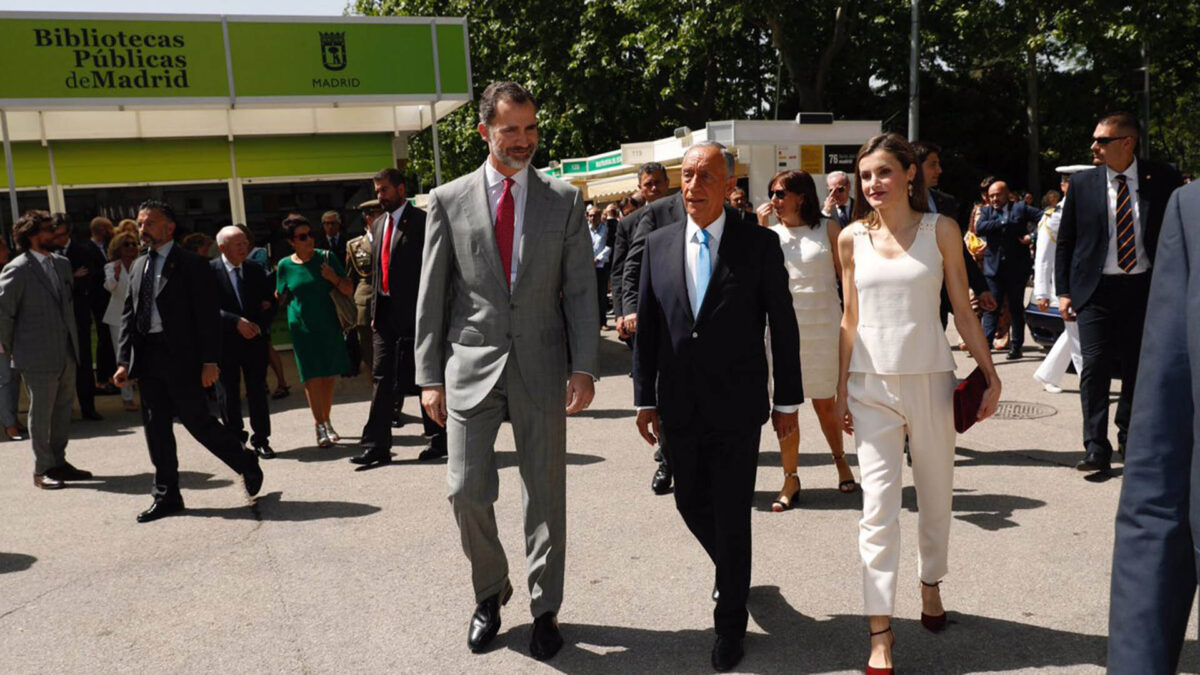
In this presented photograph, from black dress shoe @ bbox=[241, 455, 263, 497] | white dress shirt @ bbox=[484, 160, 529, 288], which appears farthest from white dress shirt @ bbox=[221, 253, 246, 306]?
white dress shirt @ bbox=[484, 160, 529, 288]

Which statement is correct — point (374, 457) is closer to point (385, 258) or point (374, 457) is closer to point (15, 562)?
point (385, 258)

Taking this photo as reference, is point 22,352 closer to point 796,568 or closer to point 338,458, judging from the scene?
point 338,458

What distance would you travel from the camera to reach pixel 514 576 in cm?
507

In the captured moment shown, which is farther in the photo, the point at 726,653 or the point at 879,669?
the point at 726,653

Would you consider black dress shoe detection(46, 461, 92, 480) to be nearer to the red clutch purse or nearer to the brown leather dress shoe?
the brown leather dress shoe

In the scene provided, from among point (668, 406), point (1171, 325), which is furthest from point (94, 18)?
point (1171, 325)

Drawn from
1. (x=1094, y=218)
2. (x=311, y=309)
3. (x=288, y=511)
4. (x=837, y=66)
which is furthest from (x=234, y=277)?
(x=837, y=66)

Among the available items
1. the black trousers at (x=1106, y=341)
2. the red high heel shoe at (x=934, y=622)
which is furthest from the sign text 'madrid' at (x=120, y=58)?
the red high heel shoe at (x=934, y=622)

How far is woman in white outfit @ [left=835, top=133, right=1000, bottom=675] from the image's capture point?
3943 millimetres

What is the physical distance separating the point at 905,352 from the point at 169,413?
4732 mm

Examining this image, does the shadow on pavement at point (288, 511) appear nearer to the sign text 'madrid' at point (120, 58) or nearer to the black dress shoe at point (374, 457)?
the black dress shoe at point (374, 457)

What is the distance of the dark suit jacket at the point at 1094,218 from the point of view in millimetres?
6324

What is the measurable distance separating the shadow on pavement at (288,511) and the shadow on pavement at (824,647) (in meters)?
2.45

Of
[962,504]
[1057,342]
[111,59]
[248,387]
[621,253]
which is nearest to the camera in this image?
[962,504]
